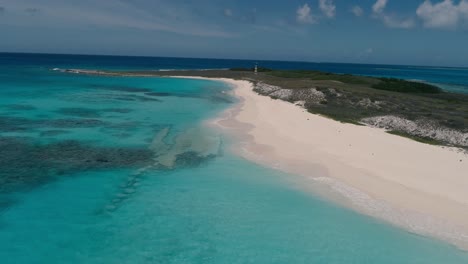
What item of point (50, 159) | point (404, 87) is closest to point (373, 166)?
point (50, 159)

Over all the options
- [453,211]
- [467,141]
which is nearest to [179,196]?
[453,211]

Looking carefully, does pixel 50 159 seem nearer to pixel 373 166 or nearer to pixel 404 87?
pixel 373 166

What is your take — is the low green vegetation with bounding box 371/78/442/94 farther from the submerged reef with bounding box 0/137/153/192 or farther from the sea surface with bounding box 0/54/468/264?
the submerged reef with bounding box 0/137/153/192

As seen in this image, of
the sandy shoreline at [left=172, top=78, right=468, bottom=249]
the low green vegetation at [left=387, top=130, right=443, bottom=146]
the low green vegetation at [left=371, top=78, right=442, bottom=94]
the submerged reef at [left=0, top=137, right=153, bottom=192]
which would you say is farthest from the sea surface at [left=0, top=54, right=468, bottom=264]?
the low green vegetation at [left=371, top=78, right=442, bottom=94]

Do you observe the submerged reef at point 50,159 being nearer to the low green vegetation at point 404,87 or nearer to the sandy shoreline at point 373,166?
the sandy shoreline at point 373,166

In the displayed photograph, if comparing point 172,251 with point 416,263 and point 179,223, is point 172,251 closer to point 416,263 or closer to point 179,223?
point 179,223
